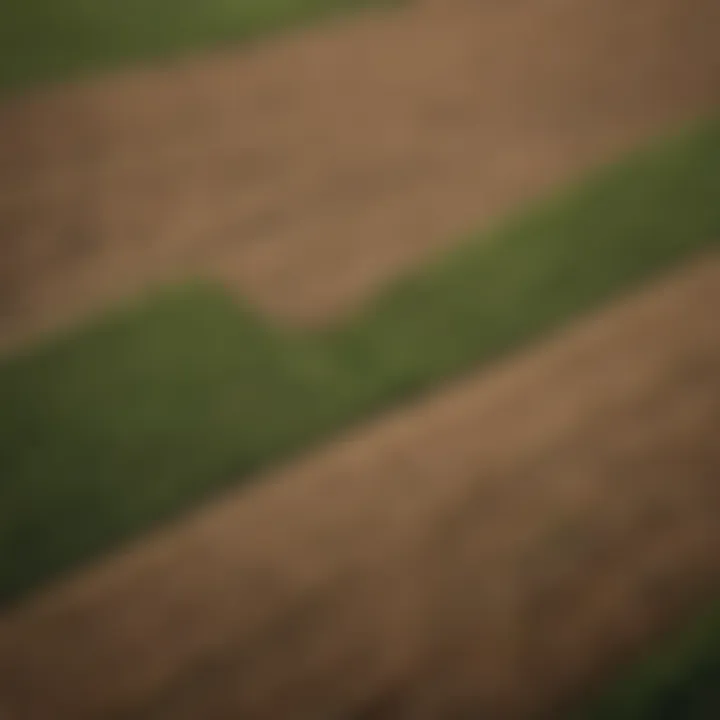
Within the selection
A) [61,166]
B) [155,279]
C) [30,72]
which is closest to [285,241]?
[155,279]

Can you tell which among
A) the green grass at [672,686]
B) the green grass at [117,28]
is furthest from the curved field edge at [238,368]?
the green grass at [117,28]

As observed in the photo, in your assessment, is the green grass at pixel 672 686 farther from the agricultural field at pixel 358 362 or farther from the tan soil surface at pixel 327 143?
the tan soil surface at pixel 327 143

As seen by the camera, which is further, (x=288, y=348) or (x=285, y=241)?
(x=285, y=241)

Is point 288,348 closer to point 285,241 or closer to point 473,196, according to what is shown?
point 285,241

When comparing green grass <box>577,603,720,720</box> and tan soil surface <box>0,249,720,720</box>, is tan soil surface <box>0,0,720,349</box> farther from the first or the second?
green grass <box>577,603,720,720</box>

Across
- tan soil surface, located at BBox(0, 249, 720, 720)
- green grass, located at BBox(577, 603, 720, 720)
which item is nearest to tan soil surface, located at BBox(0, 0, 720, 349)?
tan soil surface, located at BBox(0, 249, 720, 720)

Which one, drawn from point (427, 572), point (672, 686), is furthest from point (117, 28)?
point (672, 686)
